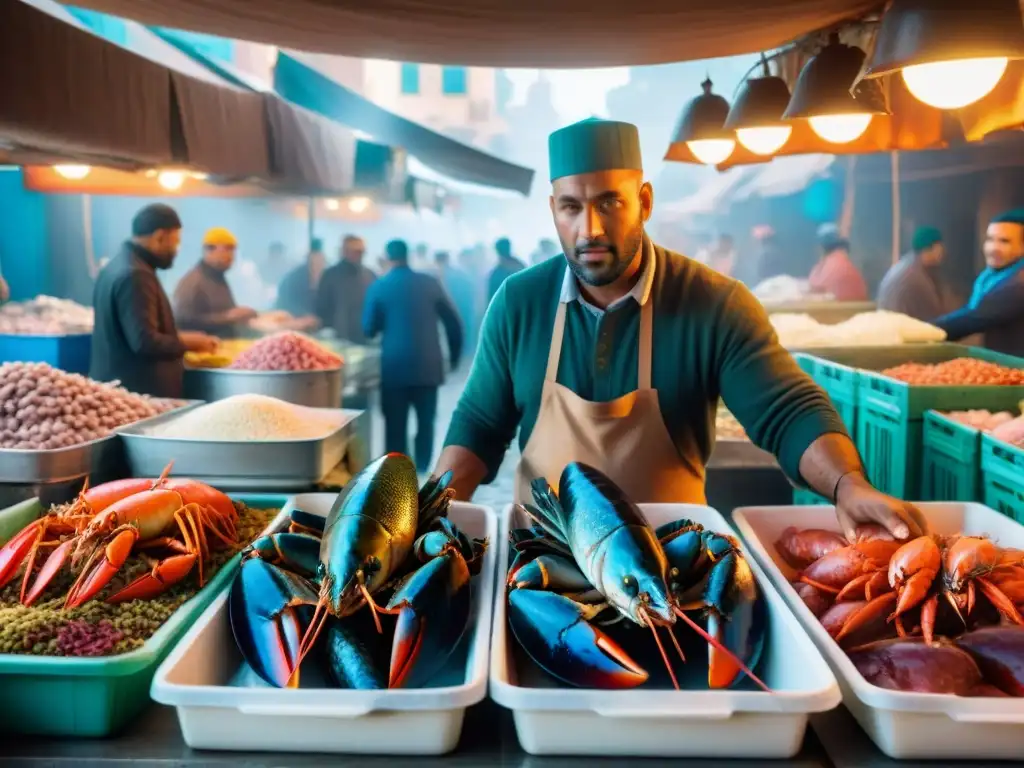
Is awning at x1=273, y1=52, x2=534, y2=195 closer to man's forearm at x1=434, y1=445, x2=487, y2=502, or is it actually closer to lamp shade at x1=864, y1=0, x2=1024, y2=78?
man's forearm at x1=434, y1=445, x2=487, y2=502

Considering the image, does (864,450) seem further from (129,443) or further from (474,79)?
→ (474,79)

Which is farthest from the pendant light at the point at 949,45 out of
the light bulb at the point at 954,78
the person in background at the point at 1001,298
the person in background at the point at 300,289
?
the person in background at the point at 300,289

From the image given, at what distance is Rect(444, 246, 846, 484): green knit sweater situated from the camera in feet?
6.55

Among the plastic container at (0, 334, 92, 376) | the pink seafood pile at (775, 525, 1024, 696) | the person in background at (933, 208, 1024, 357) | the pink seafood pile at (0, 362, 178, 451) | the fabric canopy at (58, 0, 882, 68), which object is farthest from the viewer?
the plastic container at (0, 334, 92, 376)

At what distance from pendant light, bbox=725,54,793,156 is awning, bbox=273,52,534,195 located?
13.1ft

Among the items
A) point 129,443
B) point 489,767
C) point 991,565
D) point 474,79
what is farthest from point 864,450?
point 474,79

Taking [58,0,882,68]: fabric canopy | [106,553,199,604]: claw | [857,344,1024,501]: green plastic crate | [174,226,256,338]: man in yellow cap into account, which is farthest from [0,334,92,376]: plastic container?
[857,344,1024,501]: green plastic crate

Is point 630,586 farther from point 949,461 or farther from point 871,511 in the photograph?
point 949,461

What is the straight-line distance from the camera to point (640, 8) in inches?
107

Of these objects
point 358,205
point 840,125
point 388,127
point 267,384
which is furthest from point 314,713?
point 358,205

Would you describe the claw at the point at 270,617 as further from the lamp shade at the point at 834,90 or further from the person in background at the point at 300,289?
the person in background at the point at 300,289

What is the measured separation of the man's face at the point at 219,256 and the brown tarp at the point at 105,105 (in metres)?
1.22

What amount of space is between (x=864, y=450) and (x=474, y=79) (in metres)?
8.07

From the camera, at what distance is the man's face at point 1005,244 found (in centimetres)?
472
